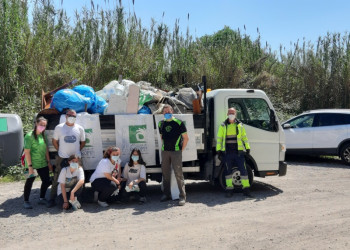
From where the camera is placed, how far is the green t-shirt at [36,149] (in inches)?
304

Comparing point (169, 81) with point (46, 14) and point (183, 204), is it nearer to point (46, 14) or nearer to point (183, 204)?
point (46, 14)

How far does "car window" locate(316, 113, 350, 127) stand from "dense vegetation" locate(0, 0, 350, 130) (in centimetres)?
444

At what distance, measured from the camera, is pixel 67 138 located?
7824 millimetres

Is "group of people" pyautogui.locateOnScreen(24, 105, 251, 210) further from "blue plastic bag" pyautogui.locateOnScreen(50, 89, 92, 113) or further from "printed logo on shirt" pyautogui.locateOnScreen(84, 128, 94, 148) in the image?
"blue plastic bag" pyautogui.locateOnScreen(50, 89, 92, 113)

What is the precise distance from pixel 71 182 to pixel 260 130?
4096 millimetres

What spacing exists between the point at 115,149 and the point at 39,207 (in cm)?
183

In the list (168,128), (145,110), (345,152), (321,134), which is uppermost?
(145,110)

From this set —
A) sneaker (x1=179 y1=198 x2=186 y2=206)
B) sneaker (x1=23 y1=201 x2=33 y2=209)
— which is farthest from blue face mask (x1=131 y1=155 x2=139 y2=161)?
sneaker (x1=23 y1=201 x2=33 y2=209)

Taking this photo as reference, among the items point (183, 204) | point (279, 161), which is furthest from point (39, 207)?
point (279, 161)

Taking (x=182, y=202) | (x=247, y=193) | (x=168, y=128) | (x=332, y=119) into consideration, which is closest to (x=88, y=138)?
(x=168, y=128)

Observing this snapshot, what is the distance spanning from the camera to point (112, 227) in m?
6.48

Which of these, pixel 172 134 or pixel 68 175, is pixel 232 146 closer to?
pixel 172 134

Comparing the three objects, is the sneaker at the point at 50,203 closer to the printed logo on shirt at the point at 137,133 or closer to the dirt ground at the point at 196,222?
the dirt ground at the point at 196,222

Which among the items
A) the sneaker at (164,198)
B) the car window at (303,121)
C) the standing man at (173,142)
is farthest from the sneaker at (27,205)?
the car window at (303,121)
